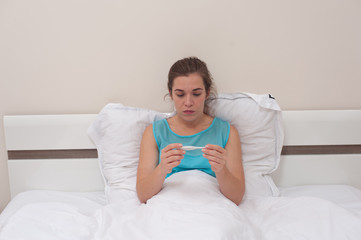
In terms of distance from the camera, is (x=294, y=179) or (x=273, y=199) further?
(x=294, y=179)

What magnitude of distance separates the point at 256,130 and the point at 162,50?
68cm

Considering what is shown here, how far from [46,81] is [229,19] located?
109 cm

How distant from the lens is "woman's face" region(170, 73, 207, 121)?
1.44 m

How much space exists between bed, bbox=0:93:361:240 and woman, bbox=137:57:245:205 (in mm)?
70

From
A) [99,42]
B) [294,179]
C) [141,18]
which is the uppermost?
[141,18]

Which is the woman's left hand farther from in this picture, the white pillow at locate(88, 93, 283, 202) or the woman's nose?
the white pillow at locate(88, 93, 283, 202)

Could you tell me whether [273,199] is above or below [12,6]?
below

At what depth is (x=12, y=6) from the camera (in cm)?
175

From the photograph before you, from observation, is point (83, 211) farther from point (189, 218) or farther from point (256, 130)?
point (256, 130)

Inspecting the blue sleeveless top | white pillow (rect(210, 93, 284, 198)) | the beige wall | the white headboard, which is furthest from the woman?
the white headboard

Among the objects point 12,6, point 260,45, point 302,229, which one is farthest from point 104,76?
point 302,229

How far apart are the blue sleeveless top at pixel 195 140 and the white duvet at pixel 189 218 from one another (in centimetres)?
6

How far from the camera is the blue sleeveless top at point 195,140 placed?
151cm

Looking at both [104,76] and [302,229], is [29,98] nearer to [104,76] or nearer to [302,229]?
[104,76]
